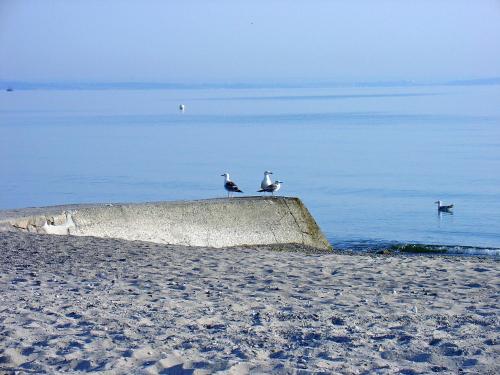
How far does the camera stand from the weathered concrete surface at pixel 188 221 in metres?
14.4

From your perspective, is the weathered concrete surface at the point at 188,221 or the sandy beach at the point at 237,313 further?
the weathered concrete surface at the point at 188,221

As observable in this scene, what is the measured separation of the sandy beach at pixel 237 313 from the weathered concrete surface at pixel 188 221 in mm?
1764

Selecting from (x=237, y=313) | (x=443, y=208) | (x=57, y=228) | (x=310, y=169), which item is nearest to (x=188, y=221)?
(x=57, y=228)

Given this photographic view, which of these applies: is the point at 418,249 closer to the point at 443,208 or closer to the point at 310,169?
the point at 443,208

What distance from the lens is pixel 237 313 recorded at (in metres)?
8.50

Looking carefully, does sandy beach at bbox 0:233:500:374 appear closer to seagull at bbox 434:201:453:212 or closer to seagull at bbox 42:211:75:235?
seagull at bbox 42:211:75:235

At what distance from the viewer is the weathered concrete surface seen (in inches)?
566

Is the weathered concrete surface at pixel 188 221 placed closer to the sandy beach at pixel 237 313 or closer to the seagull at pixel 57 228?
the seagull at pixel 57 228

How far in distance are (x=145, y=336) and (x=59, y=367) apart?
3.37ft

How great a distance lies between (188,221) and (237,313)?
6889 mm

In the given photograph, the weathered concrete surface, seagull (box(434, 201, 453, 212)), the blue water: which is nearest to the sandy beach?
the weathered concrete surface

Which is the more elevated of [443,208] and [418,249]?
[443,208]

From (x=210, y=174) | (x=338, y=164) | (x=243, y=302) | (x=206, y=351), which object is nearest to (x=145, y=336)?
(x=206, y=351)

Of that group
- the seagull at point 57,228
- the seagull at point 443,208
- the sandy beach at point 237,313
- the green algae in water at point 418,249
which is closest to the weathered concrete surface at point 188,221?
the seagull at point 57,228
